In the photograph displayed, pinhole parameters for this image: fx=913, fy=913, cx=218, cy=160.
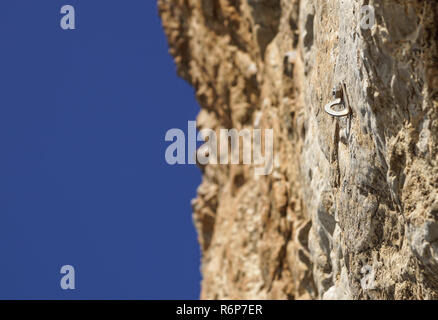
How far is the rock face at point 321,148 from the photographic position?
302 inches

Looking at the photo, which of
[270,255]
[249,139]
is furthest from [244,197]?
[270,255]

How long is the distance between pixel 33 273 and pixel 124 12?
19.2 m

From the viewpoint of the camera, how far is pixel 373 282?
9.71 meters

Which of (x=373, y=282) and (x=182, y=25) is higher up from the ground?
(x=182, y=25)

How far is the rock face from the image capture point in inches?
302

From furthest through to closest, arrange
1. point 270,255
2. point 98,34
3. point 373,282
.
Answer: point 98,34, point 270,255, point 373,282

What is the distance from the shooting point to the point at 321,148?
472 inches

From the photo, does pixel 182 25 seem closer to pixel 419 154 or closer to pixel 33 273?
pixel 419 154

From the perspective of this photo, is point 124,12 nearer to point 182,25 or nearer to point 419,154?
point 182,25

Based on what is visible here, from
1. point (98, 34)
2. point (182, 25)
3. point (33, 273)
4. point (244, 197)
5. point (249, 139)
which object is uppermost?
point (98, 34)
